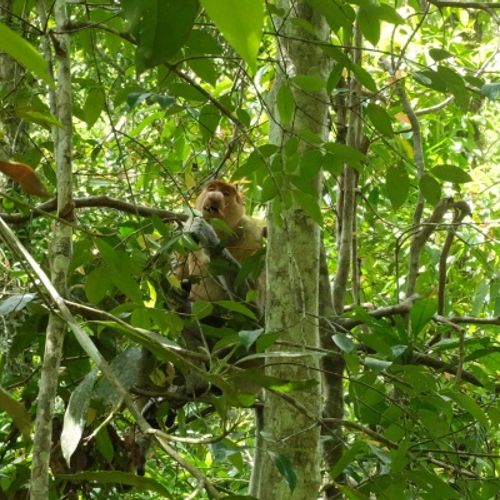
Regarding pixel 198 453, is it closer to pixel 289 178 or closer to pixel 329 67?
pixel 329 67

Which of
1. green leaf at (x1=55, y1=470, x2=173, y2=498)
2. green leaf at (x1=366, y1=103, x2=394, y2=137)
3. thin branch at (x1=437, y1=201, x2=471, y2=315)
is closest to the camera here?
green leaf at (x1=55, y1=470, x2=173, y2=498)

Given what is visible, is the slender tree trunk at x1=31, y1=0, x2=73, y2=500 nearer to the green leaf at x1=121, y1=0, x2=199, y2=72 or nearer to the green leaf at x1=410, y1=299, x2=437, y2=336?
the green leaf at x1=121, y1=0, x2=199, y2=72

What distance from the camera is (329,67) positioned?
2.42 m

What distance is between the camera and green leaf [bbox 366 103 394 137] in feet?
6.12

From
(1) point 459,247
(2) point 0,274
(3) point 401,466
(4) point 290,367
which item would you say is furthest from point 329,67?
(1) point 459,247

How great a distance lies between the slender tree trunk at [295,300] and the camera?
6.44ft

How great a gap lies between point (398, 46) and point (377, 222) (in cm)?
112

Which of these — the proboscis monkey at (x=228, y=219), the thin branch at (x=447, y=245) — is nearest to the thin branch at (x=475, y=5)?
the thin branch at (x=447, y=245)

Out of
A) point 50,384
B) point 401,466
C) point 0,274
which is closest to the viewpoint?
point 50,384

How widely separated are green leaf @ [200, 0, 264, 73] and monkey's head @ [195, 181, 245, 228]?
3921 millimetres

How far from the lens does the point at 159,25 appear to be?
65 cm

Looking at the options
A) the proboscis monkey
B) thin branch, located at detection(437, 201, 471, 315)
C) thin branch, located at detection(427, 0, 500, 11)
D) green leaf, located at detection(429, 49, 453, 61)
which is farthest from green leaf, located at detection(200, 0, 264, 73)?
the proboscis monkey

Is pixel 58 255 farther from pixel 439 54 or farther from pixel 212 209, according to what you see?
pixel 212 209

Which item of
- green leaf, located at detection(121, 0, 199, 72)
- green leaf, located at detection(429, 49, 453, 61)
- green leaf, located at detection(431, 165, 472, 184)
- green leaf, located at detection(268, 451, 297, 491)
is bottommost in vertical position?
green leaf, located at detection(268, 451, 297, 491)
